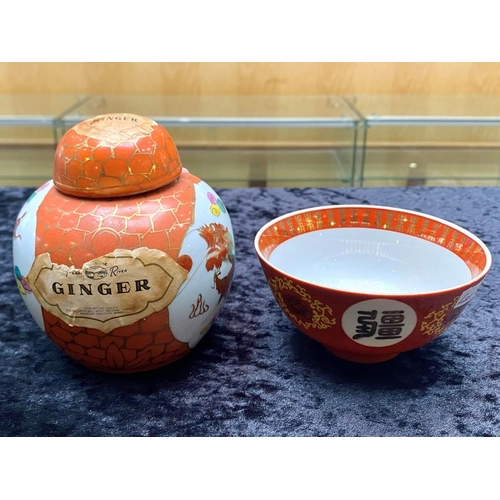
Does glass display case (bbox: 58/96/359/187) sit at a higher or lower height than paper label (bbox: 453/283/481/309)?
lower

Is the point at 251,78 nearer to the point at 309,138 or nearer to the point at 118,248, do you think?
the point at 309,138

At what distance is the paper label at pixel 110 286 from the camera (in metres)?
0.61

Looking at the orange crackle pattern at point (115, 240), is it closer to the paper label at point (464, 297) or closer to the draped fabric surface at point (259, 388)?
the draped fabric surface at point (259, 388)

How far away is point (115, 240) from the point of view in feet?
2.00

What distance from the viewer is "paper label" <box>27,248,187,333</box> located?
61 centimetres

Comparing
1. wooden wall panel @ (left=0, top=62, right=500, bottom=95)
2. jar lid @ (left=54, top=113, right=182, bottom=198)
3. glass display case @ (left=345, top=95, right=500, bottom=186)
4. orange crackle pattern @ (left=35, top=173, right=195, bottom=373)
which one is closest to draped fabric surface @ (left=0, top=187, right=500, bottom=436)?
orange crackle pattern @ (left=35, top=173, right=195, bottom=373)

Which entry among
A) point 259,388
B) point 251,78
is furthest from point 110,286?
point 251,78

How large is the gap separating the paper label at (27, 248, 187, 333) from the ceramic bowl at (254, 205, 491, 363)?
132 mm

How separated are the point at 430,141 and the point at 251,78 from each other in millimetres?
461

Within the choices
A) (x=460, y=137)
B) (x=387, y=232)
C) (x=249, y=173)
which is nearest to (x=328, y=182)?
(x=249, y=173)

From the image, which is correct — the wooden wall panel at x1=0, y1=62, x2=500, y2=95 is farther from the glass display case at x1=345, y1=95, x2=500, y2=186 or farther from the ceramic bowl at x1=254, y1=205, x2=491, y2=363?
the ceramic bowl at x1=254, y1=205, x2=491, y2=363

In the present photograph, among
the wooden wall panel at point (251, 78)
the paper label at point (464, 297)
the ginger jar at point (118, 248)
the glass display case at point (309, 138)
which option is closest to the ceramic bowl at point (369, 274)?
the paper label at point (464, 297)

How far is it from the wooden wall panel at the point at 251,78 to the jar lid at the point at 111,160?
2.68 feet

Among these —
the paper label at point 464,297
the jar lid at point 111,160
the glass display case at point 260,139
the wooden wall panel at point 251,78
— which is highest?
the jar lid at point 111,160
